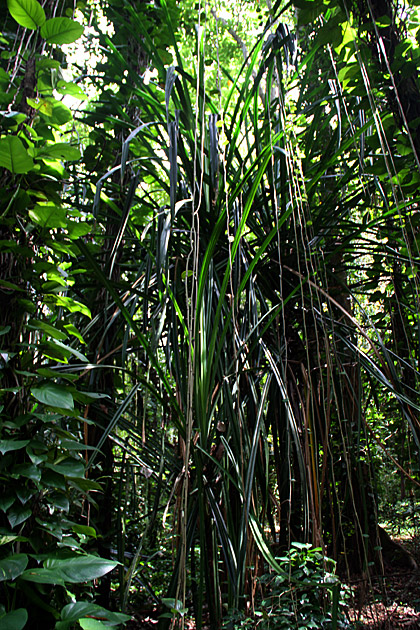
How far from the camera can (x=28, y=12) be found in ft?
2.84

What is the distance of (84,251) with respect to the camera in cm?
96

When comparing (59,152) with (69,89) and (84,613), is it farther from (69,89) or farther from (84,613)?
(84,613)

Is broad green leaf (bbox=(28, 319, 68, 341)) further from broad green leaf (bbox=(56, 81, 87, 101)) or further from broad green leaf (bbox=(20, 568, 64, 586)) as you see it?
broad green leaf (bbox=(56, 81, 87, 101))

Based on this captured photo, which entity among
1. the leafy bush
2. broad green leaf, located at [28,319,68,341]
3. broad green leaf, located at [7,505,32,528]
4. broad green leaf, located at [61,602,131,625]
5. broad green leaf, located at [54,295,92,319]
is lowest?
the leafy bush

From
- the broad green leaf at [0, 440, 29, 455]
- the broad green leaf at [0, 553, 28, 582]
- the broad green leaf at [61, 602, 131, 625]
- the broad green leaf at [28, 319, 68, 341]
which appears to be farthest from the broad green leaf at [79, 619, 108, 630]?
the broad green leaf at [28, 319, 68, 341]

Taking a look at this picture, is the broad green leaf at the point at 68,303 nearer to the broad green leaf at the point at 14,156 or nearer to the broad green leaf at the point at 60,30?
the broad green leaf at the point at 14,156

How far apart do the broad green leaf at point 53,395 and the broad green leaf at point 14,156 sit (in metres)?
0.41

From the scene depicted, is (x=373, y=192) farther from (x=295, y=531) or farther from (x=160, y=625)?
(x=160, y=625)

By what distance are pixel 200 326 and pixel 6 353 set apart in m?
0.44

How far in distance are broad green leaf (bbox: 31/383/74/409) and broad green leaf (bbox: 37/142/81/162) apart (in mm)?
445

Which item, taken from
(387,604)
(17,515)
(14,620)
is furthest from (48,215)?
(387,604)

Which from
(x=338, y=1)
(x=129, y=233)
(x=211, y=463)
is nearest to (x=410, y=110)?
(x=338, y=1)

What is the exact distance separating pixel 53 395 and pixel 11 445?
11cm

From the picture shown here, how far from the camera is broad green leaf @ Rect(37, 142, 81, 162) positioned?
84 cm
